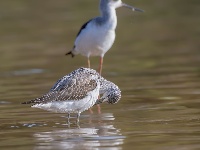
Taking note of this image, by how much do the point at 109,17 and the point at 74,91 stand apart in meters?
4.57

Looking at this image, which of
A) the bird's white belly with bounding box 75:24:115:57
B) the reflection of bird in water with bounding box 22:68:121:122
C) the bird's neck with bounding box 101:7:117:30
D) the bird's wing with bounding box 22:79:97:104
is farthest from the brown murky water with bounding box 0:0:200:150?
the bird's neck with bounding box 101:7:117:30

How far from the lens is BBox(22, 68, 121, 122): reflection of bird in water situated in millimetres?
12452

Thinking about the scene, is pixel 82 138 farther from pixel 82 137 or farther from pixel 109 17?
pixel 109 17

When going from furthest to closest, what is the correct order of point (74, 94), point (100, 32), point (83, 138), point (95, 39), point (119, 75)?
point (119, 75), point (95, 39), point (100, 32), point (74, 94), point (83, 138)

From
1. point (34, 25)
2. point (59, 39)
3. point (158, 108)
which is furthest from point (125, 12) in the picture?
point (158, 108)

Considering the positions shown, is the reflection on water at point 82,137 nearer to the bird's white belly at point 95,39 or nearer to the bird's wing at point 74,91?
the bird's wing at point 74,91

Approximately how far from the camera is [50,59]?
21.6 meters

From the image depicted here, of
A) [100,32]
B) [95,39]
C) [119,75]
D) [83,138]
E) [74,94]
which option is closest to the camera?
[83,138]

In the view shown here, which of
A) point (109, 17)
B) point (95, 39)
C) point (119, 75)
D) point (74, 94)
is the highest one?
point (109, 17)

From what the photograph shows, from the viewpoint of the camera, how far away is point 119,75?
18.2 meters

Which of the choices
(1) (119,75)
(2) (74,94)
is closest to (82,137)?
(2) (74,94)

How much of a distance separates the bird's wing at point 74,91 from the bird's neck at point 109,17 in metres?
3.98

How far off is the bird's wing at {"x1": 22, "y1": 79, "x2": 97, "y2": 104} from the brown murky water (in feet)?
1.54

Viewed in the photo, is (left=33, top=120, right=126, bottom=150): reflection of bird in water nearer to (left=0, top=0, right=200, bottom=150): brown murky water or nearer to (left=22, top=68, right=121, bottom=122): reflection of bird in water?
(left=0, top=0, right=200, bottom=150): brown murky water
